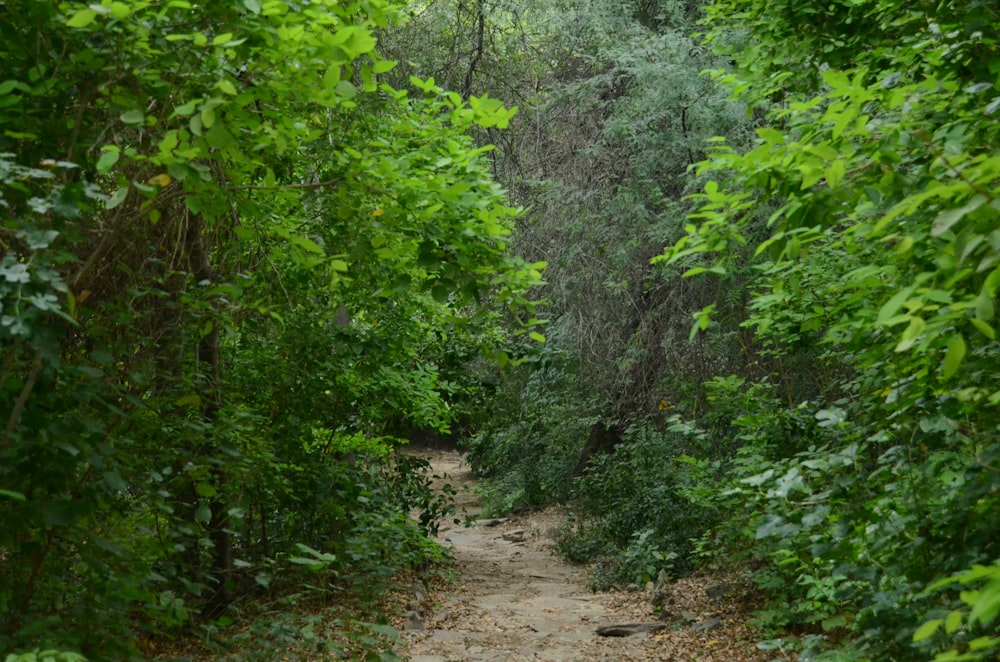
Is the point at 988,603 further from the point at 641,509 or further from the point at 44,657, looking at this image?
the point at 641,509

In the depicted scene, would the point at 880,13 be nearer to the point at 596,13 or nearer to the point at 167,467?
the point at 167,467

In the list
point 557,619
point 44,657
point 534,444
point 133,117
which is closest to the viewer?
point 44,657

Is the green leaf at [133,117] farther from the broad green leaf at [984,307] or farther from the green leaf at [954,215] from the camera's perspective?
the broad green leaf at [984,307]

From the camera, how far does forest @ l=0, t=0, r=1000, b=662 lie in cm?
344

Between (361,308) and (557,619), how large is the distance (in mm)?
3781

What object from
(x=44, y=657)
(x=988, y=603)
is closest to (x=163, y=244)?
(x=44, y=657)

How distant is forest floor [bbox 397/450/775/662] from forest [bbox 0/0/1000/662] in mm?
379

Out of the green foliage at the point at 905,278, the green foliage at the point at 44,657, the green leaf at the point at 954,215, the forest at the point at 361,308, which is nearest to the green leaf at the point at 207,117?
the forest at the point at 361,308

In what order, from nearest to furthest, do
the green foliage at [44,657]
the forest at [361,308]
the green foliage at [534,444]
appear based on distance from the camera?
the green foliage at [44,657], the forest at [361,308], the green foliage at [534,444]

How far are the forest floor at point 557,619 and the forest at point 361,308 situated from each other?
0.38 metres

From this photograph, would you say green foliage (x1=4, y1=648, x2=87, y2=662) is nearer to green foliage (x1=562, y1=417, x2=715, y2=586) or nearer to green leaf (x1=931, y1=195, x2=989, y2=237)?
green leaf (x1=931, y1=195, x2=989, y2=237)

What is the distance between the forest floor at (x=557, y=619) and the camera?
308 inches

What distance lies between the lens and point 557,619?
9.65m

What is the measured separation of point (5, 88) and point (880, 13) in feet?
15.0
